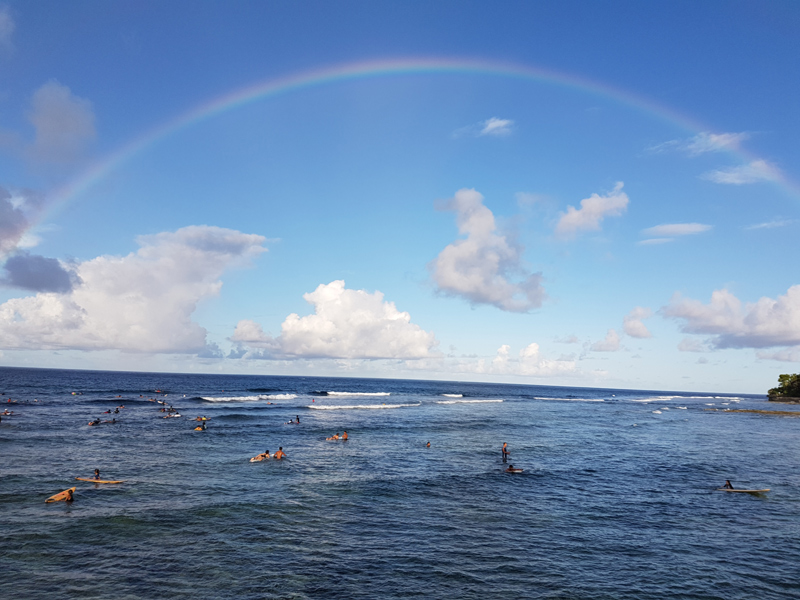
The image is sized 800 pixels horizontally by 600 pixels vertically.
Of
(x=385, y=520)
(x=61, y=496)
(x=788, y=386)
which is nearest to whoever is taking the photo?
(x=385, y=520)

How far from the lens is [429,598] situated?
827 inches

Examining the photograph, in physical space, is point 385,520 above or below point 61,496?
below

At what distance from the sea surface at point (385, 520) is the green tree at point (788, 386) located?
468 feet

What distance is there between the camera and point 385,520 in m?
31.6

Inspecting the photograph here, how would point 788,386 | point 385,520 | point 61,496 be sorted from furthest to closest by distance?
point 788,386, point 61,496, point 385,520

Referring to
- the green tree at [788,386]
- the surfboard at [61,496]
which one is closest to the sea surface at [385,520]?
the surfboard at [61,496]

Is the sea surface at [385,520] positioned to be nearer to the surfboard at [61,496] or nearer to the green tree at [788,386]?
the surfboard at [61,496]

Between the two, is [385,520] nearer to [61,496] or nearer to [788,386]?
[61,496]

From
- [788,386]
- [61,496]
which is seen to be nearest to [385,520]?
[61,496]

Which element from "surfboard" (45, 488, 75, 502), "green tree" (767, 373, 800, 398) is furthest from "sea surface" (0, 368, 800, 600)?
"green tree" (767, 373, 800, 398)

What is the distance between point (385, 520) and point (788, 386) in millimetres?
204725

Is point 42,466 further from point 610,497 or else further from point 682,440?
point 682,440

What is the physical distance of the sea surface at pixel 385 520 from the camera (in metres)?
22.6

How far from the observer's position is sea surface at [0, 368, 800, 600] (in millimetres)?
22594
